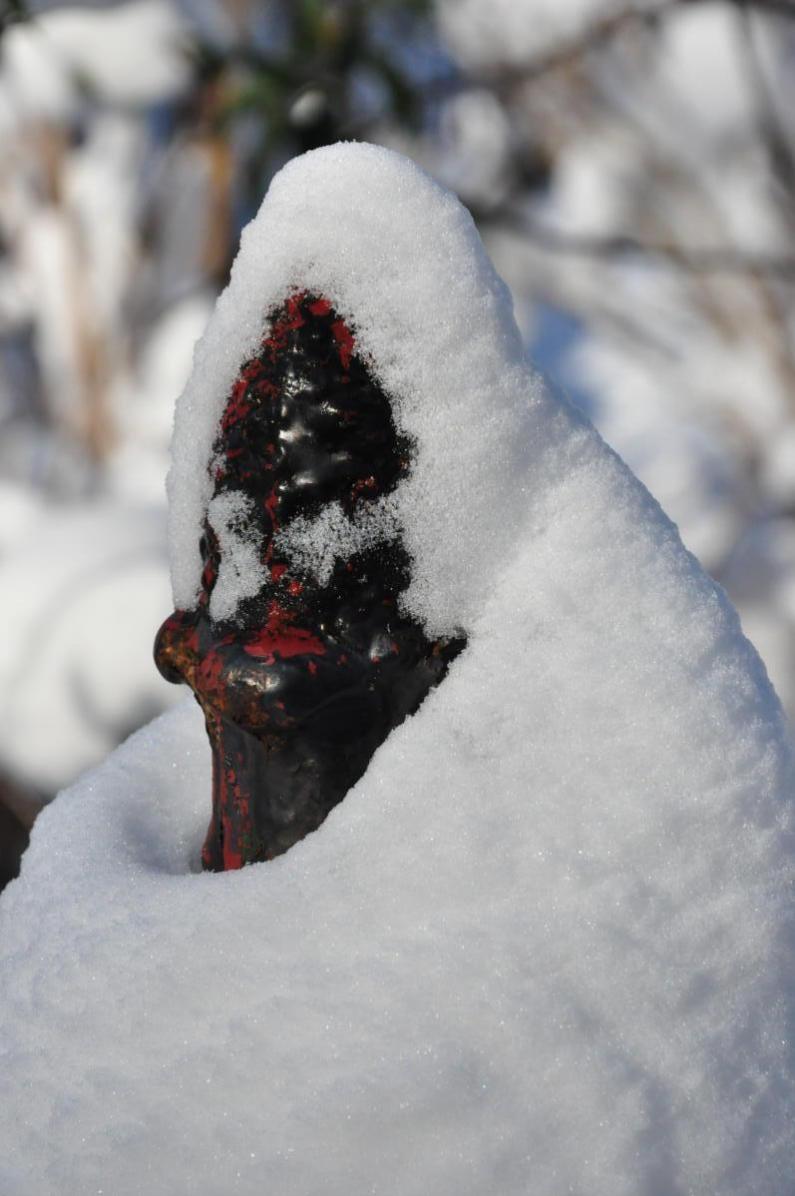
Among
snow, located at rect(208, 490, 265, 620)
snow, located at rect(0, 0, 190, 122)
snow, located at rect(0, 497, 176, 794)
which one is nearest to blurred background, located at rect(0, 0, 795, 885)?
snow, located at rect(0, 0, 190, 122)

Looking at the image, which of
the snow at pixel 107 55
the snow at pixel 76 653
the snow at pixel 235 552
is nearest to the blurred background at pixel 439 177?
the snow at pixel 107 55

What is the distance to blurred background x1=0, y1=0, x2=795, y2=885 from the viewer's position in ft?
10.1

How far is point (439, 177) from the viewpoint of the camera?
9.78 ft

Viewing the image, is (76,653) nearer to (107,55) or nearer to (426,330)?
(426,330)

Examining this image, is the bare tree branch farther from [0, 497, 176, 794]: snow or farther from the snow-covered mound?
the snow-covered mound

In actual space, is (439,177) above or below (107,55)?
below

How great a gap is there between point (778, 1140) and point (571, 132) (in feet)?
17.9

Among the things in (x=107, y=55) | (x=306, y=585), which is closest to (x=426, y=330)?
(x=306, y=585)

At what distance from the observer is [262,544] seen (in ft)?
1.49

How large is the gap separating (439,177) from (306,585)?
2772 mm

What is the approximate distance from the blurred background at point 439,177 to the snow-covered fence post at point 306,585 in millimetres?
1991

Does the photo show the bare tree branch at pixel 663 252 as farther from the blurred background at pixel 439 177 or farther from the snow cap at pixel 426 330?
the snow cap at pixel 426 330

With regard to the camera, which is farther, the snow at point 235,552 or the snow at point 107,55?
the snow at point 107,55

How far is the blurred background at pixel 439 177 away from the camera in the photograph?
307 cm
